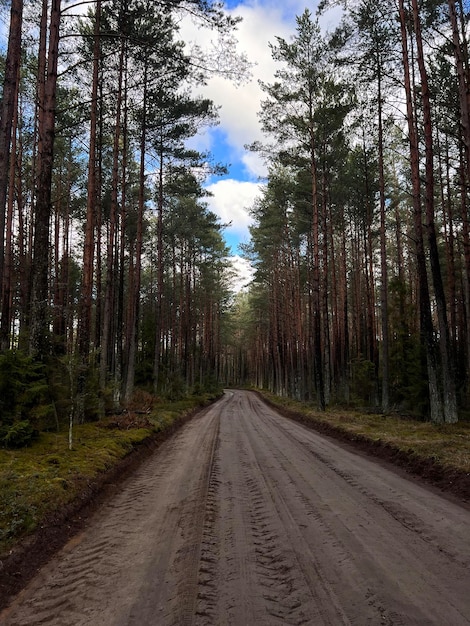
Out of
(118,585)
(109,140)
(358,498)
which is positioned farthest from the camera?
(109,140)

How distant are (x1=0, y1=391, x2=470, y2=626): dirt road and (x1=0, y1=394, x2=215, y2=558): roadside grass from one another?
53 centimetres

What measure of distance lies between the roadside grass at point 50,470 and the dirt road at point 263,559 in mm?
532

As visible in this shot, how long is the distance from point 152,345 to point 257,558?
24.5 metres

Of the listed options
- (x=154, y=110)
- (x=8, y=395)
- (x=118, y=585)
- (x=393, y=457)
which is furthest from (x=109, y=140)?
(x=118, y=585)

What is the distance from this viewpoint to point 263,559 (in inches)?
144

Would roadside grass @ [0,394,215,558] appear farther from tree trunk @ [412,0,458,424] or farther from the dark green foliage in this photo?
tree trunk @ [412,0,458,424]

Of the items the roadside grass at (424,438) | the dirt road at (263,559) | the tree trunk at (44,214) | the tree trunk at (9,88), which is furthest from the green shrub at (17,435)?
the roadside grass at (424,438)

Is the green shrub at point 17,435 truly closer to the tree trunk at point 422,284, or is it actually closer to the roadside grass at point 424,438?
the roadside grass at point 424,438

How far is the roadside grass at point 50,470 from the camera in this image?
14.3 ft

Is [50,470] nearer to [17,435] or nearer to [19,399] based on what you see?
[17,435]

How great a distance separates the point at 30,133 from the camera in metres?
17.3

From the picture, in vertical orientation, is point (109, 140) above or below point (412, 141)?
above

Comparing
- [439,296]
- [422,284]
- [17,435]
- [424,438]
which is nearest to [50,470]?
[17,435]

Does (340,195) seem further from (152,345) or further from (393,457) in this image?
(393,457)
